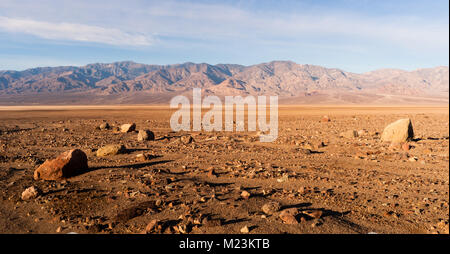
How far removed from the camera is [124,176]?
6977mm

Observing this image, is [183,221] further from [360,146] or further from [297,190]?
[360,146]

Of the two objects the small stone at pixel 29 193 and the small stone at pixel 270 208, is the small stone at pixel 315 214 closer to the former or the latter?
the small stone at pixel 270 208

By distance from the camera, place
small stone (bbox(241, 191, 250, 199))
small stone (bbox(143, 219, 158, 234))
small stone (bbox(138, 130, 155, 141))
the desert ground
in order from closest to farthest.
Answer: small stone (bbox(143, 219, 158, 234)) < the desert ground < small stone (bbox(241, 191, 250, 199)) < small stone (bbox(138, 130, 155, 141))

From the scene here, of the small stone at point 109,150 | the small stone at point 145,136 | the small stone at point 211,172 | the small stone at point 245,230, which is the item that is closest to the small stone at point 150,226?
the small stone at point 245,230

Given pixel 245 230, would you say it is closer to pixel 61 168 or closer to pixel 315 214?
pixel 315 214

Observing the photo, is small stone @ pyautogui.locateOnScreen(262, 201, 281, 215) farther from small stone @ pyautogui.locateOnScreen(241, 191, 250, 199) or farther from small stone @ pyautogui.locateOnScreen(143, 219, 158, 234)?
small stone @ pyautogui.locateOnScreen(143, 219, 158, 234)

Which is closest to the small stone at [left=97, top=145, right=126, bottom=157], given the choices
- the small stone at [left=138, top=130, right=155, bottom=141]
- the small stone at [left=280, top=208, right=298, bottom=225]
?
the small stone at [left=138, top=130, right=155, bottom=141]

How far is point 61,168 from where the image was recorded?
6.72 metres

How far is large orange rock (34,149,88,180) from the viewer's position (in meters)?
6.64

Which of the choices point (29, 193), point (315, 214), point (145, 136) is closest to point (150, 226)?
point (315, 214)

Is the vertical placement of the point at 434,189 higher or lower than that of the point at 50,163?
lower

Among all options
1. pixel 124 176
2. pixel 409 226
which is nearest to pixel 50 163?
pixel 124 176

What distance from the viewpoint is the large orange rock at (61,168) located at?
21.8 feet
